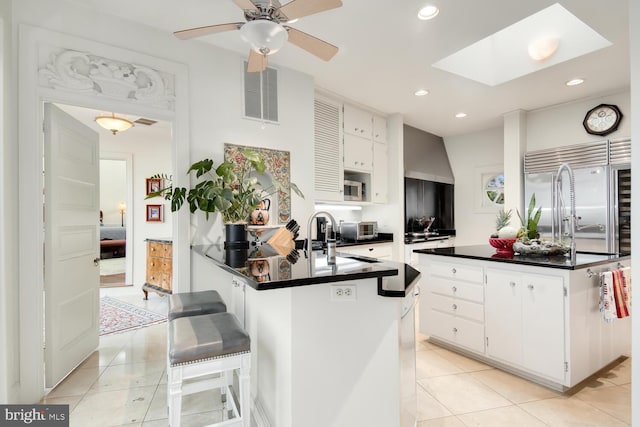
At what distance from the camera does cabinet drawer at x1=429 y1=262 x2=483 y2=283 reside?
9.11ft

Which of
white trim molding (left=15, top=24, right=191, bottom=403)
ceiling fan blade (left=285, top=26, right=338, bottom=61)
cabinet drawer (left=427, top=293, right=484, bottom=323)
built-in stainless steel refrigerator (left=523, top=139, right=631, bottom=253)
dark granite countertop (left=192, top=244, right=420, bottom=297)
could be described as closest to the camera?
dark granite countertop (left=192, top=244, right=420, bottom=297)

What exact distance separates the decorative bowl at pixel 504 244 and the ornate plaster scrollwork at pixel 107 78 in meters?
3.17

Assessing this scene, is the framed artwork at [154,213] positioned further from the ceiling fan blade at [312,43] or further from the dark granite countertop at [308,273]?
the ceiling fan blade at [312,43]

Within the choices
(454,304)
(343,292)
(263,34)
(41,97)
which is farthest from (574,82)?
(41,97)

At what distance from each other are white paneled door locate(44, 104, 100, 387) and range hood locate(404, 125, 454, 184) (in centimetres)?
427

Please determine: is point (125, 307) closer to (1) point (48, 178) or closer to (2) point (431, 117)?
(1) point (48, 178)

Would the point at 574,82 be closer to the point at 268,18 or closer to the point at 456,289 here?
the point at 456,289

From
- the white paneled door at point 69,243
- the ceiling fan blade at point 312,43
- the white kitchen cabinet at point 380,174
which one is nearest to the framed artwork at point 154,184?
the white paneled door at point 69,243

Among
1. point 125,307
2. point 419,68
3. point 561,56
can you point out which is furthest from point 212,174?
point 561,56

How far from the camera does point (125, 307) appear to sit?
455cm

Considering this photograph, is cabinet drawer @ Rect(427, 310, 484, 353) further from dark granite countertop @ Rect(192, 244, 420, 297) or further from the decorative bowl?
dark granite countertop @ Rect(192, 244, 420, 297)

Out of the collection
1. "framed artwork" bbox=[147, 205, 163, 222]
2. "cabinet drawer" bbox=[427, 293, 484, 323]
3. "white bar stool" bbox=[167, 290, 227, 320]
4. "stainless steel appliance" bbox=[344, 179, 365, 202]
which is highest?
"stainless steel appliance" bbox=[344, 179, 365, 202]

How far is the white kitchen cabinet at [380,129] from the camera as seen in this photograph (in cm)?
494

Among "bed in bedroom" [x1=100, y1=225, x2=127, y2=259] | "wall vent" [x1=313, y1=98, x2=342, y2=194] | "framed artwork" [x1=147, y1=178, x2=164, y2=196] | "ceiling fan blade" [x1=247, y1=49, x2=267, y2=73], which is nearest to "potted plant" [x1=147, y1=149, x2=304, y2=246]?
"ceiling fan blade" [x1=247, y1=49, x2=267, y2=73]
